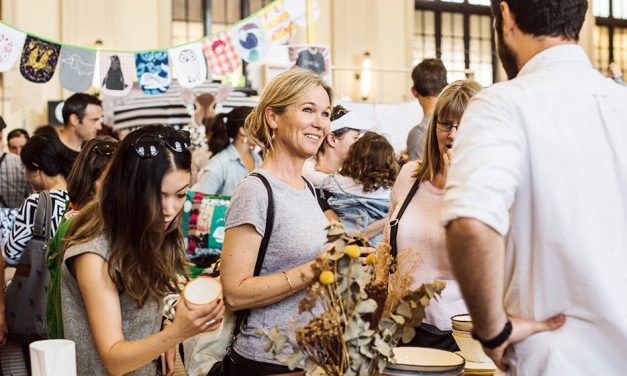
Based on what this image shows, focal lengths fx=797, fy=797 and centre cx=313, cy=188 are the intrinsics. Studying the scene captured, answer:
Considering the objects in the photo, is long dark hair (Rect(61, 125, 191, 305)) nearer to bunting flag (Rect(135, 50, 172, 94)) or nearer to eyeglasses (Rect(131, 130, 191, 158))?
eyeglasses (Rect(131, 130, 191, 158))

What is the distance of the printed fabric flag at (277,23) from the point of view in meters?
6.12

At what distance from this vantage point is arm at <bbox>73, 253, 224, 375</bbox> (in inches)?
69.5

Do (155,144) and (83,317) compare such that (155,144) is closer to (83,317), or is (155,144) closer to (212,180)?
(83,317)

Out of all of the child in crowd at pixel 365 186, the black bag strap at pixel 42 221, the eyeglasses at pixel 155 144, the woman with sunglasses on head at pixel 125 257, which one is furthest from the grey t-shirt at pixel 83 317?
the child in crowd at pixel 365 186

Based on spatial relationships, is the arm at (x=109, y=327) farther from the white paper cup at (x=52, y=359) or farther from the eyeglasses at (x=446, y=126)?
the eyeglasses at (x=446, y=126)

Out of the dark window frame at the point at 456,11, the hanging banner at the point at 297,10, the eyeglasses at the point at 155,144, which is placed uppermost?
the dark window frame at the point at 456,11

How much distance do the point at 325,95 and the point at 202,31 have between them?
10.4 m

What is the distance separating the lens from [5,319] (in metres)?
3.29

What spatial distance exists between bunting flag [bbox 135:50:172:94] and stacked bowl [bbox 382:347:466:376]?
4.40m

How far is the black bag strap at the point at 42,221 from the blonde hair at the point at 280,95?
140 cm

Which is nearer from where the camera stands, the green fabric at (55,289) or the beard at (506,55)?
the beard at (506,55)

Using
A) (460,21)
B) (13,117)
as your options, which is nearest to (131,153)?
(13,117)

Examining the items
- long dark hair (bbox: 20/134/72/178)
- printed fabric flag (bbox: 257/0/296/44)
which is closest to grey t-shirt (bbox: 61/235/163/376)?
long dark hair (bbox: 20/134/72/178)

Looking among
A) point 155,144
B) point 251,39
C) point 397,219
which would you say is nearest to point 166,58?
point 251,39
